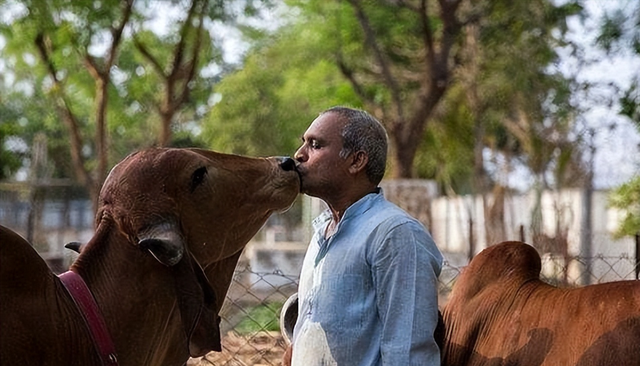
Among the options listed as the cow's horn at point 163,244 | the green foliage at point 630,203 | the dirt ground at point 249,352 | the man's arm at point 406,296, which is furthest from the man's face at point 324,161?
the green foliage at point 630,203

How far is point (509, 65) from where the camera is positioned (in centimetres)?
1827

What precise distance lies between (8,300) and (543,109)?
19.4 m

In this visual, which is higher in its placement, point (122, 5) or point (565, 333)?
point (122, 5)

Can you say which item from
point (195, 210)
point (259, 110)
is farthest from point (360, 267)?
point (259, 110)

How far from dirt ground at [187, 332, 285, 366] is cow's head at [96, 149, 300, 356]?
3012mm

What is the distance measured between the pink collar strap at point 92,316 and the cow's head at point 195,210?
15 centimetres

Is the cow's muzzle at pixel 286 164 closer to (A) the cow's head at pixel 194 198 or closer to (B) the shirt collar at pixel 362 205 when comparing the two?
(A) the cow's head at pixel 194 198

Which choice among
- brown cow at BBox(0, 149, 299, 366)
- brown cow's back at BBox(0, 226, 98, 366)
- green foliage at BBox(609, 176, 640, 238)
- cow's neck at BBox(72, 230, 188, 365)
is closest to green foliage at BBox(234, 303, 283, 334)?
brown cow at BBox(0, 149, 299, 366)

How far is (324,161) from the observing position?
2.80m

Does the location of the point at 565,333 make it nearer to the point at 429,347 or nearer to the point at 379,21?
the point at 429,347

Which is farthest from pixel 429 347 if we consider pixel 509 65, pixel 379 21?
pixel 509 65

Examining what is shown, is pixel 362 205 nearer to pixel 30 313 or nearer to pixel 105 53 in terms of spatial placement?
pixel 30 313

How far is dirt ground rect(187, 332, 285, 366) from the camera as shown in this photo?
5780mm

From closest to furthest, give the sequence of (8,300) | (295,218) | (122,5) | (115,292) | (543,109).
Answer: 1. (8,300)
2. (115,292)
3. (122,5)
4. (543,109)
5. (295,218)
